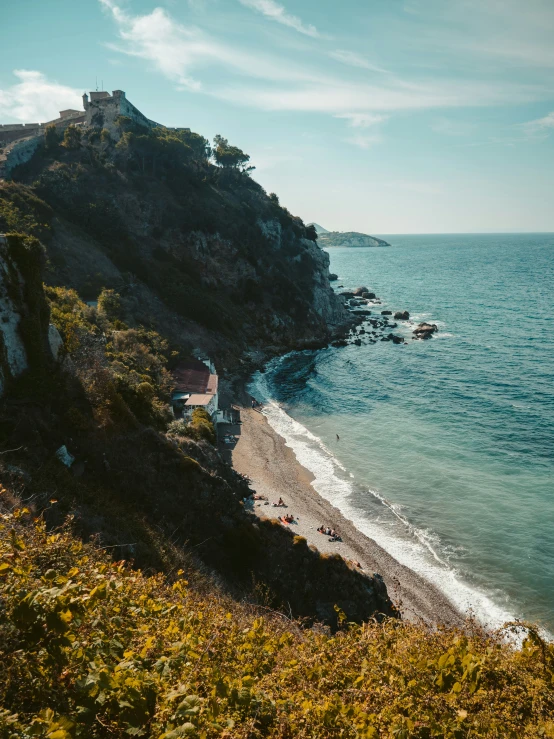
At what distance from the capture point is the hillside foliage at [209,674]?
5.11 meters

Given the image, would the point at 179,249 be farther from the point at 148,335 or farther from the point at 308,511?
the point at 308,511

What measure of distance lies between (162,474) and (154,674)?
16072 millimetres

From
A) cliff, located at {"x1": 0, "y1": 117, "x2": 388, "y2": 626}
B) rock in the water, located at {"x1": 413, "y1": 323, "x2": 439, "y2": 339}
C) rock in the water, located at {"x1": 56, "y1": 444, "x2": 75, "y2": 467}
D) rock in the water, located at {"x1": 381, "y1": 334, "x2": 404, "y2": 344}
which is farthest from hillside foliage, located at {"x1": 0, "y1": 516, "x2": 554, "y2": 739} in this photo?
rock in the water, located at {"x1": 413, "y1": 323, "x2": 439, "y2": 339}

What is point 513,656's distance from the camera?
811cm

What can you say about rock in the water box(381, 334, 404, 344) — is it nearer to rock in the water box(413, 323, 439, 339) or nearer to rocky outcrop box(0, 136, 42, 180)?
rock in the water box(413, 323, 439, 339)

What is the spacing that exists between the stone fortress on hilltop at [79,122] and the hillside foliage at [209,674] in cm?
9412

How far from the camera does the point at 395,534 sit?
33.1m

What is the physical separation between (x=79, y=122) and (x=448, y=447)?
355ft

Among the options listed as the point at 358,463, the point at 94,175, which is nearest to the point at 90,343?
the point at 358,463

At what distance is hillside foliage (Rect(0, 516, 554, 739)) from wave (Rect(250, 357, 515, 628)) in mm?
15874

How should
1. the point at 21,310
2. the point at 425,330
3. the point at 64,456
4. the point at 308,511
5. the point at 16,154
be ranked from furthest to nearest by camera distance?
the point at 425,330
the point at 16,154
the point at 308,511
the point at 21,310
the point at 64,456

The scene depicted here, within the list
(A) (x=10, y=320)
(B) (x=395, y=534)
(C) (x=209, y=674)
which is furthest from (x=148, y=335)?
(C) (x=209, y=674)

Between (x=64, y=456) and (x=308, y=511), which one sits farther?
(x=308, y=511)

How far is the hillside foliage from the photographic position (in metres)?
5.11
